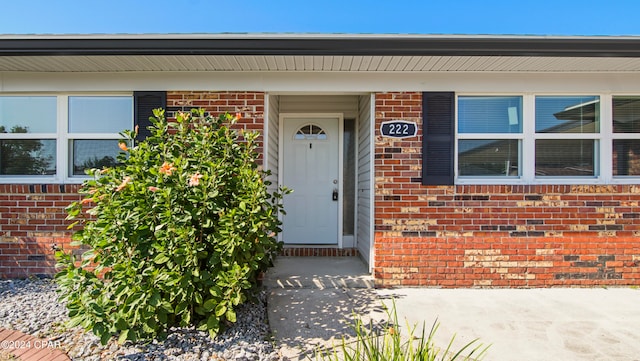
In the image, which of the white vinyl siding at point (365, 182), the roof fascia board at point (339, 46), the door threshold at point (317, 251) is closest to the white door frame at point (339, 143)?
the door threshold at point (317, 251)

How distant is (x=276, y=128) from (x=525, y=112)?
3.25 meters

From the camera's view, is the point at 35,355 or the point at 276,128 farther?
the point at 276,128

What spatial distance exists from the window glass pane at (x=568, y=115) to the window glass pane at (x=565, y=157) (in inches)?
5.6

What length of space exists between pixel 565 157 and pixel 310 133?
339 centimetres

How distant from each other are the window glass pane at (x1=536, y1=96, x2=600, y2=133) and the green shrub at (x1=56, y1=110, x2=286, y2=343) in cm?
349

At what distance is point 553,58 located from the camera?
12.5ft

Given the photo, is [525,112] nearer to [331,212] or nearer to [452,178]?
[452,178]

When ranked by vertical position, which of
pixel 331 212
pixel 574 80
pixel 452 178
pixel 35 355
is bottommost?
pixel 35 355

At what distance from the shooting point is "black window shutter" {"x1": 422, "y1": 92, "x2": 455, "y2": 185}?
168 inches

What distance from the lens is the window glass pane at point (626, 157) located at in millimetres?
4375

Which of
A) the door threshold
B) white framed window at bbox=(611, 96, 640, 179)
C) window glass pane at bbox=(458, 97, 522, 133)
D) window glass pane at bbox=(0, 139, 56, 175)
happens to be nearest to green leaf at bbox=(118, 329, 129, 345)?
window glass pane at bbox=(0, 139, 56, 175)

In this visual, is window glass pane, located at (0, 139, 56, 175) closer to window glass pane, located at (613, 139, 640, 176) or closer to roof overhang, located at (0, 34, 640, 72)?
roof overhang, located at (0, 34, 640, 72)

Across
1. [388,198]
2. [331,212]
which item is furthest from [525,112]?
[331,212]

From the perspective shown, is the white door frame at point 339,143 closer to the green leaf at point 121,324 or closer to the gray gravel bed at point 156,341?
the gray gravel bed at point 156,341
